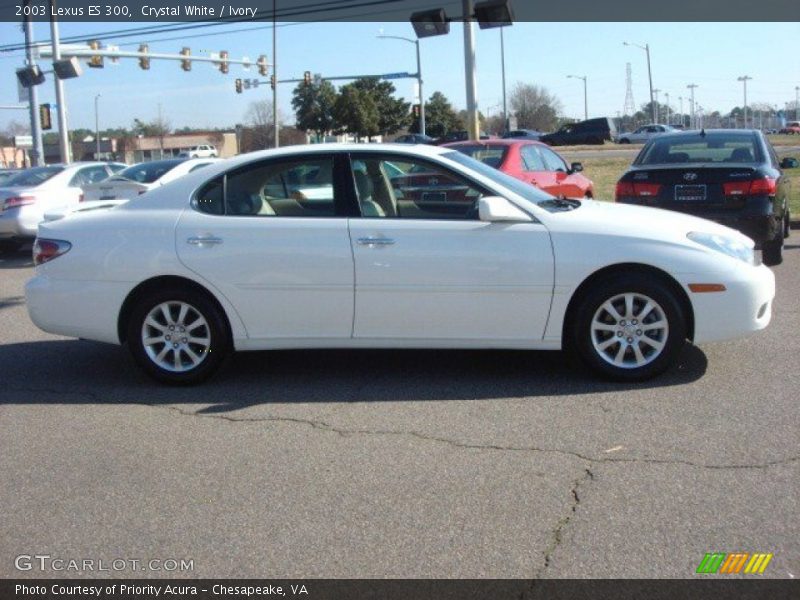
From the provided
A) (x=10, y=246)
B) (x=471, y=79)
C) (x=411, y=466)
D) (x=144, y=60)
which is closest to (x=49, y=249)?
(x=411, y=466)

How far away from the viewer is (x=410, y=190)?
6273mm

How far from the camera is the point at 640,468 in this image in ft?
14.8

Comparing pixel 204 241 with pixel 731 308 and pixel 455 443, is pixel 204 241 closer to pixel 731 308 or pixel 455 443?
pixel 455 443

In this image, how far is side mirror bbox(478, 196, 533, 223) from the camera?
580 cm

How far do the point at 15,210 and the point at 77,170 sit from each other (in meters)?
1.79

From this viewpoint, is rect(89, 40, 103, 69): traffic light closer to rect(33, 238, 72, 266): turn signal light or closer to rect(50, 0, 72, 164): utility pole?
rect(50, 0, 72, 164): utility pole

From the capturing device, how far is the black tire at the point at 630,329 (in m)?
5.85

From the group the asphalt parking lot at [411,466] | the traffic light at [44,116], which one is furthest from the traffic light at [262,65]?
the asphalt parking lot at [411,466]

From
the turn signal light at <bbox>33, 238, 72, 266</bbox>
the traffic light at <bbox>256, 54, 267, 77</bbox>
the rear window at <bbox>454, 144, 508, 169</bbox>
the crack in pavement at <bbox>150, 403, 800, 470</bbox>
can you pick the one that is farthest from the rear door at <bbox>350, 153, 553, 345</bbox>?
the traffic light at <bbox>256, 54, 267, 77</bbox>

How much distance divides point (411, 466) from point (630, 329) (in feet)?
6.62

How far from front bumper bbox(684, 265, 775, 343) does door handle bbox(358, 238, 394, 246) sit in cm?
193
